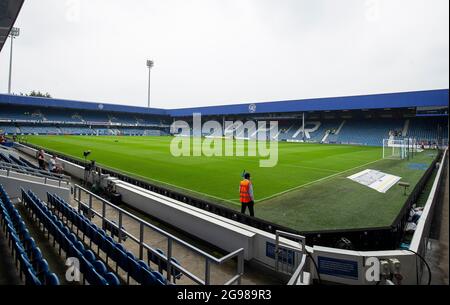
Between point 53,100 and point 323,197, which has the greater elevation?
point 53,100

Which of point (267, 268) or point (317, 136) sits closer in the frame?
point (267, 268)

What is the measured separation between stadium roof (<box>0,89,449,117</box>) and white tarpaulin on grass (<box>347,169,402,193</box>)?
24.5 meters

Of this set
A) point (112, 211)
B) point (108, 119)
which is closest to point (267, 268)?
point (112, 211)

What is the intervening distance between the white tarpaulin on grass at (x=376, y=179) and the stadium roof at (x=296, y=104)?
966 inches

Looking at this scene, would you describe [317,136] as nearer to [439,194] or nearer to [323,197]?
[439,194]

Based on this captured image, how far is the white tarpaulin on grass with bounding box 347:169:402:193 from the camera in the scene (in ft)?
41.9

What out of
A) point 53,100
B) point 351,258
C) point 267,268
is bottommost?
point 267,268

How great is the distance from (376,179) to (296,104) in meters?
40.7

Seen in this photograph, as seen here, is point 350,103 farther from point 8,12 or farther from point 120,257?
point 120,257

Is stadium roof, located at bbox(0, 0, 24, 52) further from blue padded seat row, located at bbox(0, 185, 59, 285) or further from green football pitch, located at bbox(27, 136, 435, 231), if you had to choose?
green football pitch, located at bbox(27, 136, 435, 231)

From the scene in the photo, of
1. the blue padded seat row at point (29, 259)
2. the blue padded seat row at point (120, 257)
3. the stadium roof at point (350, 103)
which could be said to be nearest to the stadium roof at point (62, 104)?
the stadium roof at point (350, 103)

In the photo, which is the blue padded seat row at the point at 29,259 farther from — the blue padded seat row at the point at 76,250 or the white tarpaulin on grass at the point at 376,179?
the white tarpaulin on grass at the point at 376,179

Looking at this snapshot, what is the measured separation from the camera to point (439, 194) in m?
13.0
